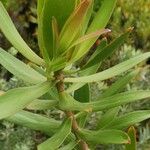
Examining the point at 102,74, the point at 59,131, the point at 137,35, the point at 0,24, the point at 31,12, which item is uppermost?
the point at 31,12

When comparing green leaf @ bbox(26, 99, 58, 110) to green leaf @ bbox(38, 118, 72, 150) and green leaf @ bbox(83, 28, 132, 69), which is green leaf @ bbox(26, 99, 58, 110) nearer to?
green leaf @ bbox(38, 118, 72, 150)

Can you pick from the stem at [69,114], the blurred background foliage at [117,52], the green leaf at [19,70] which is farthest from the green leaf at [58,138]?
the blurred background foliage at [117,52]

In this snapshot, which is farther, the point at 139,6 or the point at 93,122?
the point at 139,6

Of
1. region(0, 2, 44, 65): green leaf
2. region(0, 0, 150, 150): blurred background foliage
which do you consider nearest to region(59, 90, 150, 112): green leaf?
region(0, 2, 44, 65): green leaf

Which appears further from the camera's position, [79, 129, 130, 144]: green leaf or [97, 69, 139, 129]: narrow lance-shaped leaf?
[97, 69, 139, 129]: narrow lance-shaped leaf

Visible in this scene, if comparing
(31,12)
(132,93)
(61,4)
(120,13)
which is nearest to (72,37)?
(61,4)

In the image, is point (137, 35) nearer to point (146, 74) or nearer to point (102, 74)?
point (146, 74)

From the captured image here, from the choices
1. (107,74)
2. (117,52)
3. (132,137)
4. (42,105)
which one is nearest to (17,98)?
(42,105)
